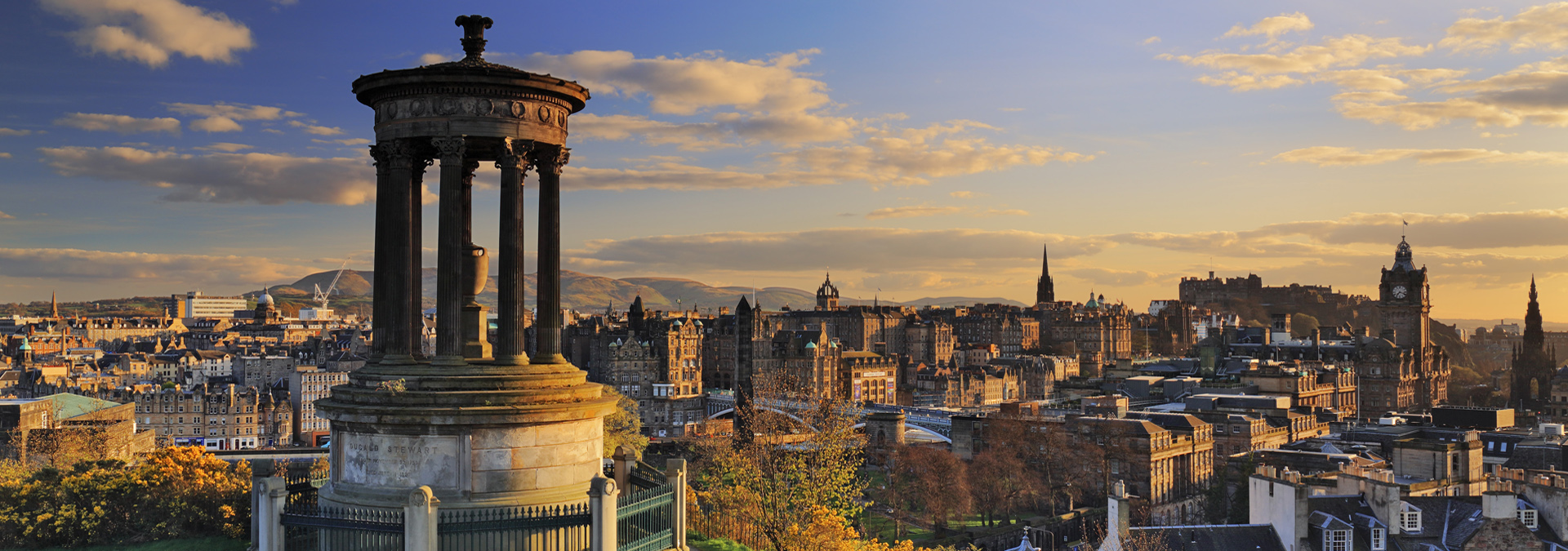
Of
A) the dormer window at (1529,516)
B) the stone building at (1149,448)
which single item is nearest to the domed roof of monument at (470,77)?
the dormer window at (1529,516)

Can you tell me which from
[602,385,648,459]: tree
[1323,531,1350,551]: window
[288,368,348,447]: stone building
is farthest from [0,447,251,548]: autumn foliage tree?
[288,368,348,447]: stone building

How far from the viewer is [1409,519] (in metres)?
47.1

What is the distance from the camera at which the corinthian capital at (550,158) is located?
658 inches

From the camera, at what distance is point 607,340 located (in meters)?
184

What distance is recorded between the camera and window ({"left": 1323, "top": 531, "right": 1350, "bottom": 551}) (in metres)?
45.5

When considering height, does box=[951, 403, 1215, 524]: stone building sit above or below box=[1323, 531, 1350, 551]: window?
below

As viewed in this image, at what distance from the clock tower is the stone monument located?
614ft

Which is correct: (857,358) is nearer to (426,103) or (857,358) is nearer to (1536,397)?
(1536,397)

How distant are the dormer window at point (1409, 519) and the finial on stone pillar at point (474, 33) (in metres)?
43.1

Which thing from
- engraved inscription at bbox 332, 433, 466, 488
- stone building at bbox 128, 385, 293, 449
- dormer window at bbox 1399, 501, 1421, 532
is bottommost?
stone building at bbox 128, 385, 293, 449

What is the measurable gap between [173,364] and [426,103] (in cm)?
18932

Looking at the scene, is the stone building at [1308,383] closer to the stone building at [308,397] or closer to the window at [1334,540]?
the window at [1334,540]

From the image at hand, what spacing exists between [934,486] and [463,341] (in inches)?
2742

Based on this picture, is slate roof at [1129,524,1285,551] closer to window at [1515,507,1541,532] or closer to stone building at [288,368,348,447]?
window at [1515,507,1541,532]
